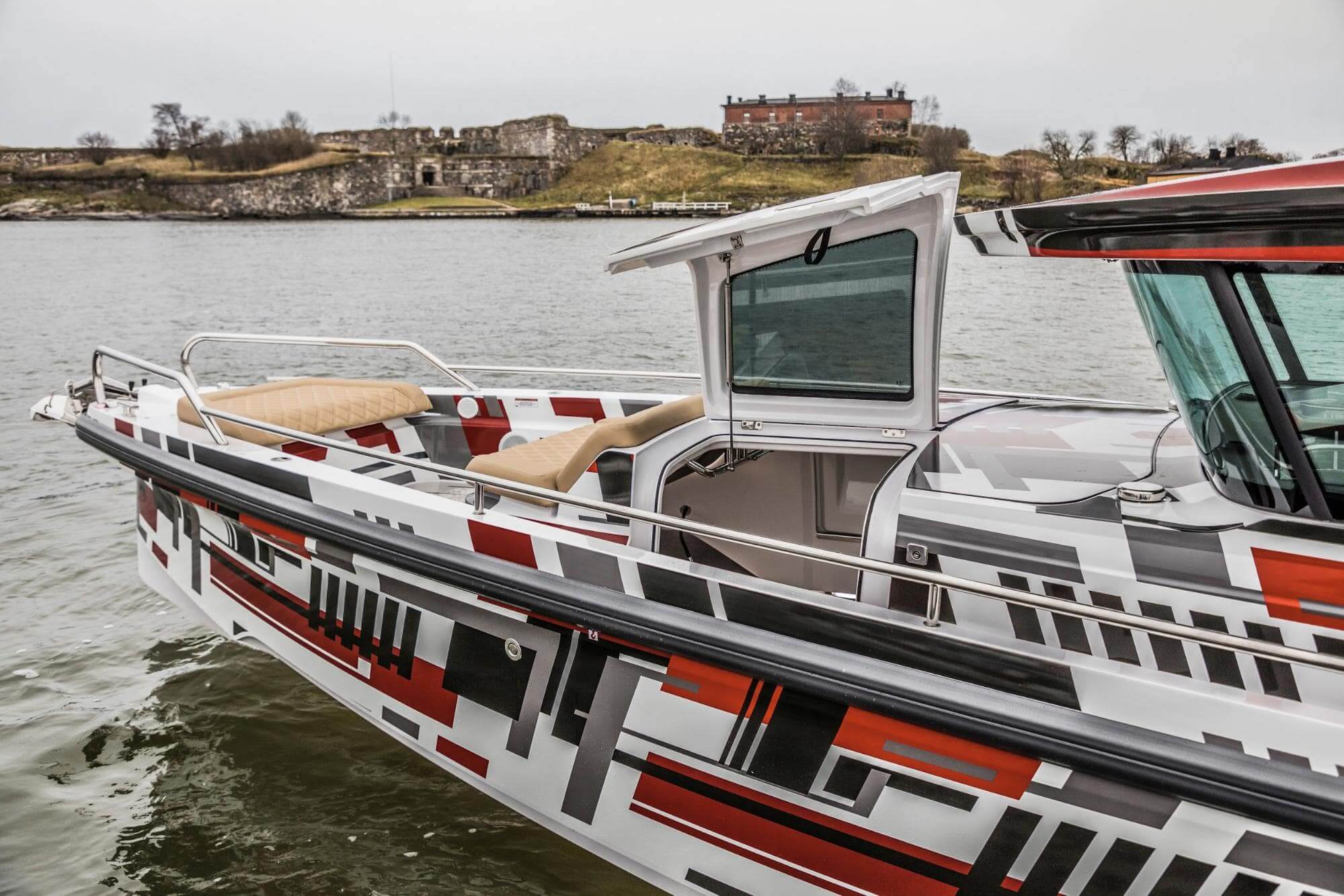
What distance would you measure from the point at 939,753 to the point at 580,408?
3.33 m

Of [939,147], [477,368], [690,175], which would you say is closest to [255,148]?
[690,175]

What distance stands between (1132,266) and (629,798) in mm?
2136

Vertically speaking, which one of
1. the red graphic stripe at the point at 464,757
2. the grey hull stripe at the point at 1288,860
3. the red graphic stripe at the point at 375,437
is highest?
the red graphic stripe at the point at 375,437

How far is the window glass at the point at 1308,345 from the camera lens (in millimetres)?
2150

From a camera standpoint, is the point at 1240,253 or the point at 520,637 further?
the point at 520,637

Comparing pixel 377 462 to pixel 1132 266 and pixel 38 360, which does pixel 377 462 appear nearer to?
pixel 1132 266

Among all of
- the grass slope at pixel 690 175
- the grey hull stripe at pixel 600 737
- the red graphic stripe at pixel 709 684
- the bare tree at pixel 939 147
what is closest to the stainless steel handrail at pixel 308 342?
the grey hull stripe at pixel 600 737

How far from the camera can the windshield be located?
2.18 meters

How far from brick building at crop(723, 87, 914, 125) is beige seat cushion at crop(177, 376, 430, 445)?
291 feet

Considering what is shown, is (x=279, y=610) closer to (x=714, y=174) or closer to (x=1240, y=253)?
(x=1240, y=253)

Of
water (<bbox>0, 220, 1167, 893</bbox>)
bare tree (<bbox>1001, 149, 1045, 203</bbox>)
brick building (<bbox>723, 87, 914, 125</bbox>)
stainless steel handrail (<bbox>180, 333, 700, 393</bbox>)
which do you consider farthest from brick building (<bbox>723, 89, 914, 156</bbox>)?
stainless steel handrail (<bbox>180, 333, 700, 393</bbox>)

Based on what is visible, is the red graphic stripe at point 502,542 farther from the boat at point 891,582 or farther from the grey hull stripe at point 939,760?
the grey hull stripe at point 939,760

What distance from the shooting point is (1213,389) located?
2.41m

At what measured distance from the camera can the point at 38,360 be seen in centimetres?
1380
